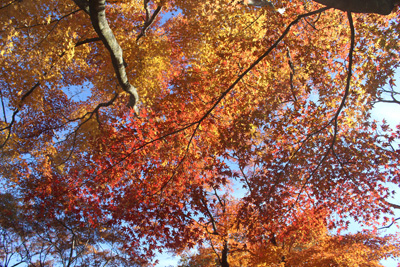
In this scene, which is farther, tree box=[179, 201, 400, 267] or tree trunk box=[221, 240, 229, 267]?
tree trunk box=[221, 240, 229, 267]

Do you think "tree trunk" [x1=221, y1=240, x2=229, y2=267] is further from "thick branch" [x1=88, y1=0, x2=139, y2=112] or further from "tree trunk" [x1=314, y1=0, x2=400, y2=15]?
"tree trunk" [x1=314, y1=0, x2=400, y2=15]

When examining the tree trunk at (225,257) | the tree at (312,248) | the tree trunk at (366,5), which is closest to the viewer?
the tree trunk at (366,5)

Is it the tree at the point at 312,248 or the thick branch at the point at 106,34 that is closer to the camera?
the thick branch at the point at 106,34

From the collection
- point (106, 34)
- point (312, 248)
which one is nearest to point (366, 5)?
point (106, 34)

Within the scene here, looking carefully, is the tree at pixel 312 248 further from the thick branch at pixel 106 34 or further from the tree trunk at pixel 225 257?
the thick branch at pixel 106 34

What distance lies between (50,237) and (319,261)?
1476 cm

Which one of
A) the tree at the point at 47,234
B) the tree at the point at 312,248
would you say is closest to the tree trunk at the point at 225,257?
the tree at the point at 312,248

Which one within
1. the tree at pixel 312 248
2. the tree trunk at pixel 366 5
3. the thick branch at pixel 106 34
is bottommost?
the tree at pixel 312 248

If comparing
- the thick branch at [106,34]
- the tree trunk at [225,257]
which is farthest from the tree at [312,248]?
the thick branch at [106,34]

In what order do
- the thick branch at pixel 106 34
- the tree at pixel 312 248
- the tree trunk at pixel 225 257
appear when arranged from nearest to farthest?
the thick branch at pixel 106 34 < the tree at pixel 312 248 < the tree trunk at pixel 225 257

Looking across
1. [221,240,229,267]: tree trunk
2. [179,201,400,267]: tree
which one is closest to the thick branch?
[179,201,400,267]: tree

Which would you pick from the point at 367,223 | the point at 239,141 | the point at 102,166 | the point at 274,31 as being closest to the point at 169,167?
the point at 102,166

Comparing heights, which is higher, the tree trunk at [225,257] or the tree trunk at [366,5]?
the tree trunk at [366,5]

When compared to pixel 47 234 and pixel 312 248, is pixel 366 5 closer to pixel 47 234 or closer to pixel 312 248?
pixel 312 248
